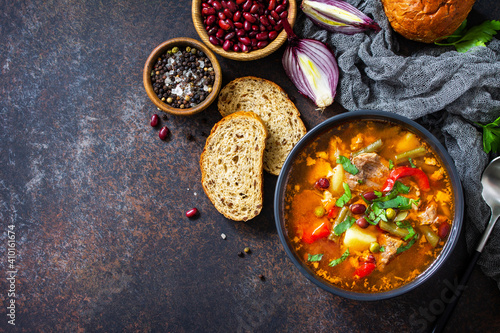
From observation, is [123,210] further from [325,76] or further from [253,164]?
[325,76]

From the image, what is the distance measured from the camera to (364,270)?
8.25 ft

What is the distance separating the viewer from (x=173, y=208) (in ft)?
10.1

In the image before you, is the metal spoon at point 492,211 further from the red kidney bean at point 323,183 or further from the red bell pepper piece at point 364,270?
the red kidney bean at point 323,183

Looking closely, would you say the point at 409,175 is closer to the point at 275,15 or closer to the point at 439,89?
the point at 439,89

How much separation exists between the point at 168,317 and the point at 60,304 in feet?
3.09

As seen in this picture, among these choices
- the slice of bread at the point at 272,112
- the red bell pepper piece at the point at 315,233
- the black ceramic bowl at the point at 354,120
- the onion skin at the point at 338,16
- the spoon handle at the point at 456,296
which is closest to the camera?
the black ceramic bowl at the point at 354,120

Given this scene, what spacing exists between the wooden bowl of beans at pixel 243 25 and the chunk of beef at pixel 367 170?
1.08m

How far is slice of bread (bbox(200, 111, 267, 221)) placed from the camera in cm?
289

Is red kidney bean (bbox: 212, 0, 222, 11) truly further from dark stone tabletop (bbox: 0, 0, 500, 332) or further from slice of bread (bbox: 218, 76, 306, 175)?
slice of bread (bbox: 218, 76, 306, 175)

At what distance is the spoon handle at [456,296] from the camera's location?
2.72m

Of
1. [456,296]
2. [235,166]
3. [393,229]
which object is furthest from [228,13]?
[456,296]

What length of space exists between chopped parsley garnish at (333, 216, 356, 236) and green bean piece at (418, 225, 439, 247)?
482 mm

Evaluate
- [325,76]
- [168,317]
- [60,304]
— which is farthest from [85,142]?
[325,76]

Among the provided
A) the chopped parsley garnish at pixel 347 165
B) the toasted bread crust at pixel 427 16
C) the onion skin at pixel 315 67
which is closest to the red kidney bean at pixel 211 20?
the onion skin at pixel 315 67
